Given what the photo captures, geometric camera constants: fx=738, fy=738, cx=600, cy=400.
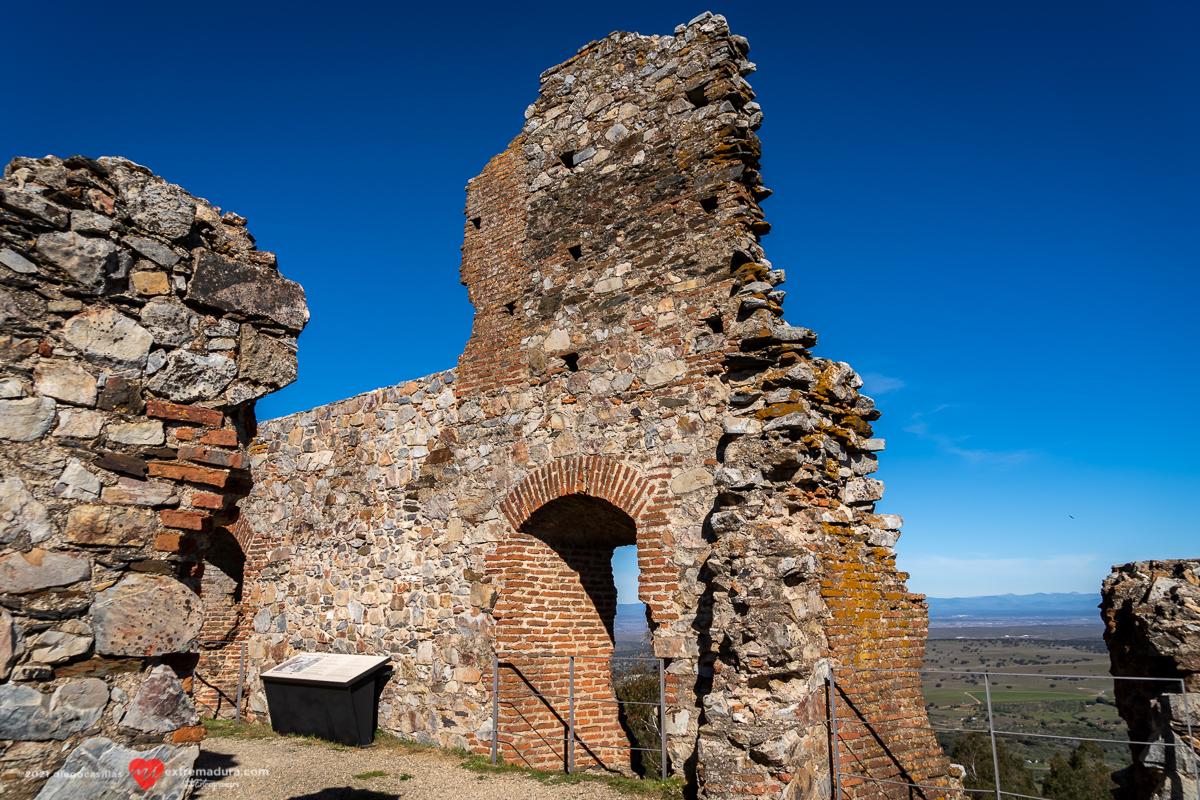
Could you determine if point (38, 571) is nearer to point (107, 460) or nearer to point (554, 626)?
point (107, 460)

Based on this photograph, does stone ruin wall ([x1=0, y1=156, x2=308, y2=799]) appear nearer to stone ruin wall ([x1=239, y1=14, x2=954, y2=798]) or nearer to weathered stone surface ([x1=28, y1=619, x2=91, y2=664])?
weathered stone surface ([x1=28, y1=619, x2=91, y2=664])

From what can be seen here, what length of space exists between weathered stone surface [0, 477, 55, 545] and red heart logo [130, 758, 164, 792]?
1020mm

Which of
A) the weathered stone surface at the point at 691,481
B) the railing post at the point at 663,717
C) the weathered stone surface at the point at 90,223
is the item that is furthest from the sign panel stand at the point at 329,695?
the weathered stone surface at the point at 90,223

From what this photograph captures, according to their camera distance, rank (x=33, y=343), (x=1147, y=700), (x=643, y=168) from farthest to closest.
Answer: (x=643, y=168), (x=1147, y=700), (x=33, y=343)

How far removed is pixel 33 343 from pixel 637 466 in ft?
16.1

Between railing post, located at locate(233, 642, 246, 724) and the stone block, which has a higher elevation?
the stone block

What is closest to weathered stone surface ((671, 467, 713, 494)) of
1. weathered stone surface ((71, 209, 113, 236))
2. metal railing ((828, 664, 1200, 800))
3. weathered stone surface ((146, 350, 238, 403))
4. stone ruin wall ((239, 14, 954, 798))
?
stone ruin wall ((239, 14, 954, 798))

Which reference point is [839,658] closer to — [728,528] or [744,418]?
[728,528]

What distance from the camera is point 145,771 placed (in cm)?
312

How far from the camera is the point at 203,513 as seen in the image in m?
3.54

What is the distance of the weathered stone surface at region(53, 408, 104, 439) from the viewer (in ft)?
10.5

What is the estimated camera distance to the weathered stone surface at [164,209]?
354 cm

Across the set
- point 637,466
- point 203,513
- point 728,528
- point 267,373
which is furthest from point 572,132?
point 203,513

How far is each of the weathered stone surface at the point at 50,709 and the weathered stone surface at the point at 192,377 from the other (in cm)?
129
